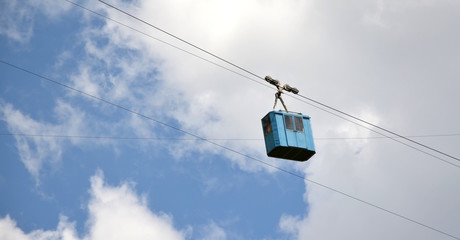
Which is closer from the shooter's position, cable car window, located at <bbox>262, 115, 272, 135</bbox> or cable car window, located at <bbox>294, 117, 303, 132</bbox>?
cable car window, located at <bbox>262, 115, 272, 135</bbox>

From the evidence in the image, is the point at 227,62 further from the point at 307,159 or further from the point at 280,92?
the point at 307,159

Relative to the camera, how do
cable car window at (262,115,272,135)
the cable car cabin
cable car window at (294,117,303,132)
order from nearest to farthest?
the cable car cabin, cable car window at (262,115,272,135), cable car window at (294,117,303,132)

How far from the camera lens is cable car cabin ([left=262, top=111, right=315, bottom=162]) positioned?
880 inches

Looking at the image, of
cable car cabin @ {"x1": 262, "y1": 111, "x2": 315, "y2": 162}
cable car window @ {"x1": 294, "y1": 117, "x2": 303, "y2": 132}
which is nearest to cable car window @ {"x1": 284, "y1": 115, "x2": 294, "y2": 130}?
cable car cabin @ {"x1": 262, "y1": 111, "x2": 315, "y2": 162}

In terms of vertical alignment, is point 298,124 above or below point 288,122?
above

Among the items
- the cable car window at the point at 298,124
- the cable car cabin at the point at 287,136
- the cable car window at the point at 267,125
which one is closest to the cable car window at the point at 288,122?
the cable car cabin at the point at 287,136

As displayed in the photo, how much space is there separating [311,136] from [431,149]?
474 cm

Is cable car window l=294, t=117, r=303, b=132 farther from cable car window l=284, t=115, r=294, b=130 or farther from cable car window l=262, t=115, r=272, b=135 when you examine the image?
cable car window l=262, t=115, r=272, b=135

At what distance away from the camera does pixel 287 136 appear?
2252 cm

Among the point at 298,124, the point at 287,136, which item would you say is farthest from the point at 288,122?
the point at 287,136

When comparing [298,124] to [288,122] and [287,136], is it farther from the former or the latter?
[287,136]

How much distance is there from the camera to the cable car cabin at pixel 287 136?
73.3 ft

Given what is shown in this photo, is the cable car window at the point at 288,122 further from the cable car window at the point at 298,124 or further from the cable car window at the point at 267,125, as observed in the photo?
the cable car window at the point at 267,125

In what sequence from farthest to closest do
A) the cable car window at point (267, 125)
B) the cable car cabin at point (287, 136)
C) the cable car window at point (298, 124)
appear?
the cable car window at point (298, 124), the cable car window at point (267, 125), the cable car cabin at point (287, 136)
